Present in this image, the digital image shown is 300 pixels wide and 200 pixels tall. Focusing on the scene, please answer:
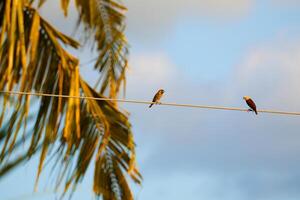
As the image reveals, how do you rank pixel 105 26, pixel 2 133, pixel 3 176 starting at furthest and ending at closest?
pixel 105 26
pixel 2 133
pixel 3 176

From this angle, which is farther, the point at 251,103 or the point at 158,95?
the point at 158,95

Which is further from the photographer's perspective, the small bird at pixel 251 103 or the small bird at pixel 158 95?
the small bird at pixel 158 95

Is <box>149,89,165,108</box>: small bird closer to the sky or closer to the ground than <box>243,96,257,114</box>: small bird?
closer to the sky

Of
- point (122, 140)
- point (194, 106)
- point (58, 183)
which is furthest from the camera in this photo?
point (122, 140)

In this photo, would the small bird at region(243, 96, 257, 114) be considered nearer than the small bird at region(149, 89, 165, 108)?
Yes

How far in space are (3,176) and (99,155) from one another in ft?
16.5

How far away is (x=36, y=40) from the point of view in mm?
8375

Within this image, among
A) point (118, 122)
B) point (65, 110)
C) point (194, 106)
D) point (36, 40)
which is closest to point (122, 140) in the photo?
point (118, 122)

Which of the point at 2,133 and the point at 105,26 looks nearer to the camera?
the point at 2,133

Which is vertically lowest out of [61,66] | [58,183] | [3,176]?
[58,183]

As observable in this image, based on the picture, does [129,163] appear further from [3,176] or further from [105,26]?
[3,176]

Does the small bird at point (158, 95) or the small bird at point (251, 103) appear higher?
the small bird at point (158, 95)

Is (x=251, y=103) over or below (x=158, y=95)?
below

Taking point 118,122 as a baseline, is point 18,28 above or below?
above
